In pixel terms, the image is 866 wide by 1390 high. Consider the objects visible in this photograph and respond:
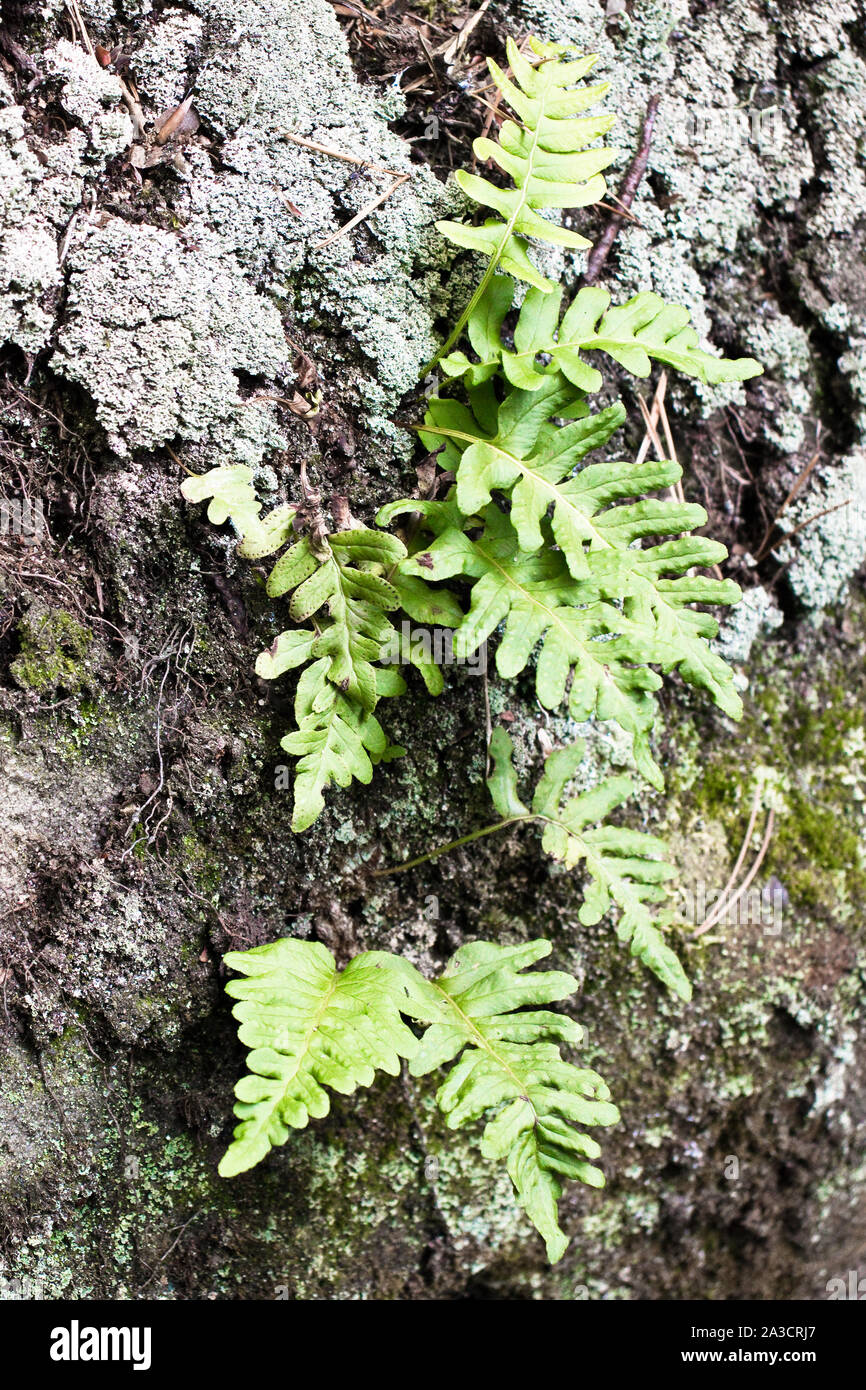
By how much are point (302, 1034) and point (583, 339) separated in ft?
5.58

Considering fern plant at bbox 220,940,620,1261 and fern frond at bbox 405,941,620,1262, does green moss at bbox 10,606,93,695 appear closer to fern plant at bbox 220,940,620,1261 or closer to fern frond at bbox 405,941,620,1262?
fern plant at bbox 220,940,620,1261

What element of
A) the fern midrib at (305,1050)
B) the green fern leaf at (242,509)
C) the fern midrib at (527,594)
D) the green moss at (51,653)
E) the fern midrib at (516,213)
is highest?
the fern midrib at (516,213)

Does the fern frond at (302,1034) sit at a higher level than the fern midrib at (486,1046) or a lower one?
higher

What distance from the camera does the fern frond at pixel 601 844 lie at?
243 cm

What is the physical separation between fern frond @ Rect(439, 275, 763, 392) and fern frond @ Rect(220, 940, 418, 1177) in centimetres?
140

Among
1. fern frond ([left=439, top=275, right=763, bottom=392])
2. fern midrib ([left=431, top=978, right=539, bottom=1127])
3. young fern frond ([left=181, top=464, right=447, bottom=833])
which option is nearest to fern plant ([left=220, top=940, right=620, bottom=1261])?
fern midrib ([left=431, top=978, right=539, bottom=1127])

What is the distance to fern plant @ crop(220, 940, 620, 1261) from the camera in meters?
1.93

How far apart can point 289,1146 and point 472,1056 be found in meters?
0.68

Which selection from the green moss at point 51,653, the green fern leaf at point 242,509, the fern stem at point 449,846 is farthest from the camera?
the fern stem at point 449,846

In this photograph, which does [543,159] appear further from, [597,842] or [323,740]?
[597,842]

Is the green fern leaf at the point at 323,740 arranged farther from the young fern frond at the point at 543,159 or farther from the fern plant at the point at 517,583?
the young fern frond at the point at 543,159

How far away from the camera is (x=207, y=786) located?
245 cm

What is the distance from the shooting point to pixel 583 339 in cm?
234

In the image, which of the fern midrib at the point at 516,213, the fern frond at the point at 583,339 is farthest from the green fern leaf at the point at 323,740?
the fern midrib at the point at 516,213
